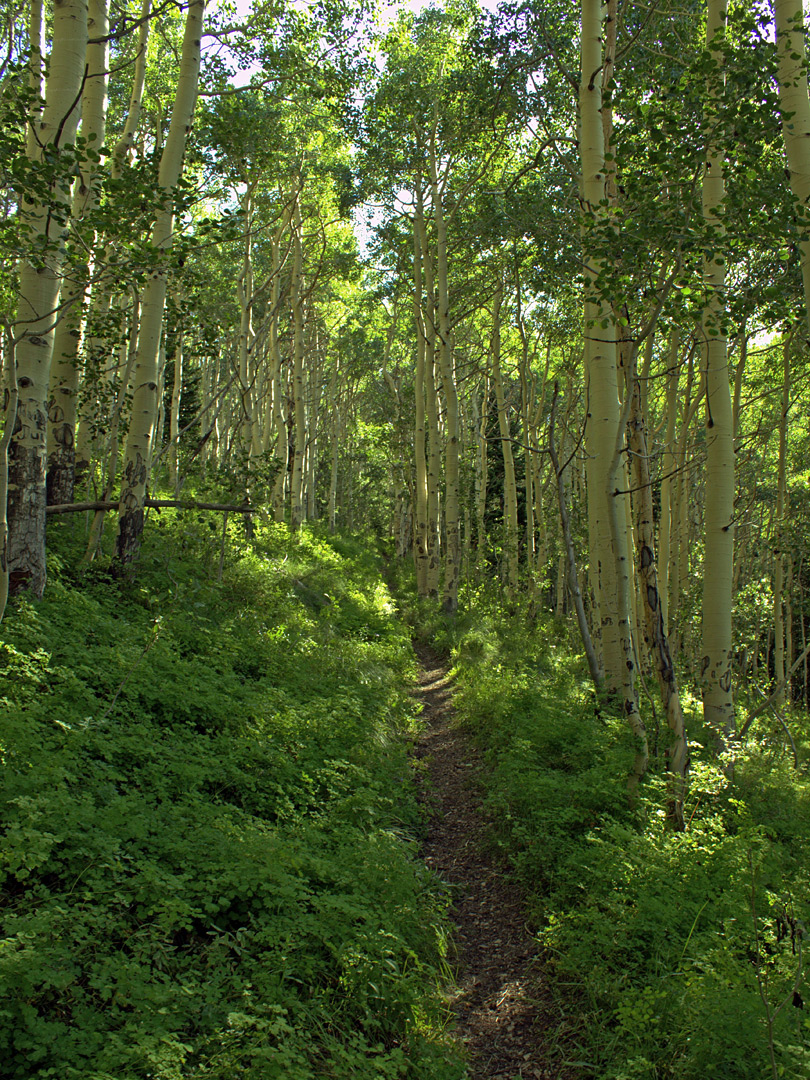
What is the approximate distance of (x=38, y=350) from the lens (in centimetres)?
519

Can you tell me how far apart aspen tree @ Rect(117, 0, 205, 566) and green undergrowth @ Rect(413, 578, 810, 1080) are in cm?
477

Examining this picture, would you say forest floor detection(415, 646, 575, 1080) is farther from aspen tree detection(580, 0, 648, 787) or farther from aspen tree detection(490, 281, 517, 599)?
aspen tree detection(490, 281, 517, 599)

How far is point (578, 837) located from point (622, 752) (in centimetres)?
108

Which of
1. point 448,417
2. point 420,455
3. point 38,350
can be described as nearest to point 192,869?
point 38,350

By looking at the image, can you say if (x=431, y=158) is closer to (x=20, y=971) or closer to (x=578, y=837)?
(x=578, y=837)

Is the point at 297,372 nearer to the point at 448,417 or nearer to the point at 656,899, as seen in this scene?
the point at 448,417

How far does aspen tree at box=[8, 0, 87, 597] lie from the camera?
5223 mm

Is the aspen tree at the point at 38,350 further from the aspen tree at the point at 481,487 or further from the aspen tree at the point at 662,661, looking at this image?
the aspen tree at the point at 481,487

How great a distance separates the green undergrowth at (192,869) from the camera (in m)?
2.40

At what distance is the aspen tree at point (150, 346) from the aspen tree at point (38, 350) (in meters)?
1.40

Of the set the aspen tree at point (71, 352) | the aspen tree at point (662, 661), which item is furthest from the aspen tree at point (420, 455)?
the aspen tree at point (662, 661)

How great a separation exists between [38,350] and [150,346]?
6.27ft

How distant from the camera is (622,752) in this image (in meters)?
5.59

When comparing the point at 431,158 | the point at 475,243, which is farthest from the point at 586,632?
the point at 431,158
